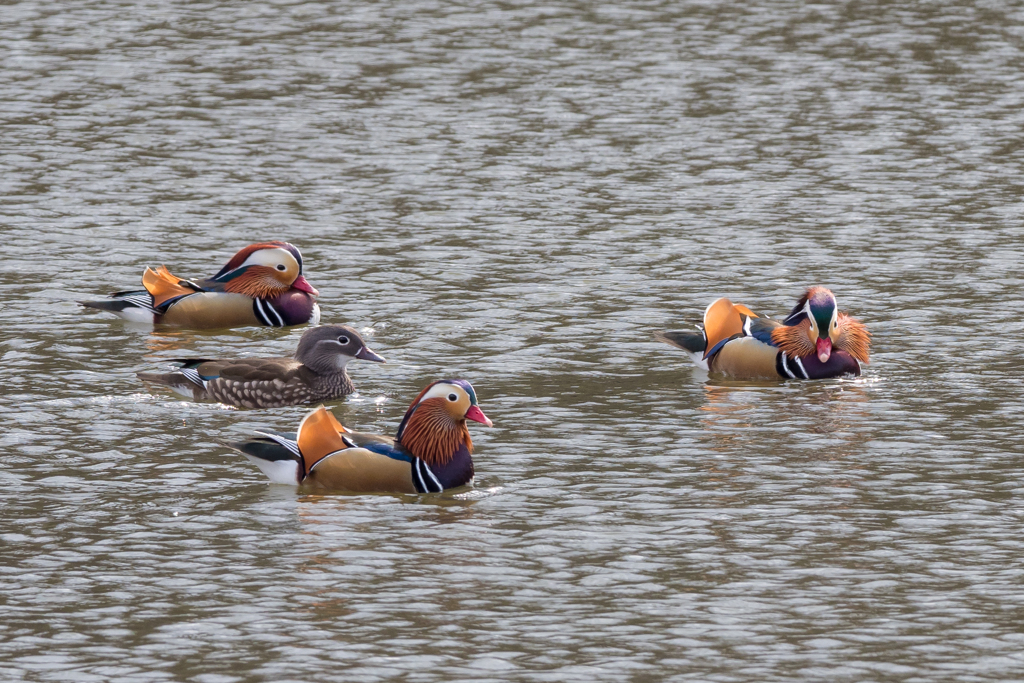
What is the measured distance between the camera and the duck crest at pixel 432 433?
1587cm

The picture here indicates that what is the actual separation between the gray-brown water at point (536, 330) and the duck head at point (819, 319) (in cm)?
58

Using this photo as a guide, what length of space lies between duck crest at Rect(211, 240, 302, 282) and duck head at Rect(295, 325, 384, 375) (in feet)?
10.9

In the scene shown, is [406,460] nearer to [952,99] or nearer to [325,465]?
[325,465]

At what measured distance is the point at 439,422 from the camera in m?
16.0

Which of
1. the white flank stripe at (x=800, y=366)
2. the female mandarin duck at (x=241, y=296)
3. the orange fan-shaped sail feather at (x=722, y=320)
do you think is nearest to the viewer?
the white flank stripe at (x=800, y=366)

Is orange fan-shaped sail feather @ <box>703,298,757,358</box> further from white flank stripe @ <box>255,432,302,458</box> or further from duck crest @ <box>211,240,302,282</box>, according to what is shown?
white flank stripe @ <box>255,432,302,458</box>

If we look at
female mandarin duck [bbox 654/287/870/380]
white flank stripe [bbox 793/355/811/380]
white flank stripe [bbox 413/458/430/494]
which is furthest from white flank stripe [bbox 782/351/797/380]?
white flank stripe [bbox 413/458/430/494]

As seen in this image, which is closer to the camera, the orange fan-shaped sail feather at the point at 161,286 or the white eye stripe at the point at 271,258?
the orange fan-shaped sail feather at the point at 161,286

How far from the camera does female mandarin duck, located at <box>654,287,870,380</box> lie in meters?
19.6

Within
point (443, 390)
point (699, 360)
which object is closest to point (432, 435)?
point (443, 390)

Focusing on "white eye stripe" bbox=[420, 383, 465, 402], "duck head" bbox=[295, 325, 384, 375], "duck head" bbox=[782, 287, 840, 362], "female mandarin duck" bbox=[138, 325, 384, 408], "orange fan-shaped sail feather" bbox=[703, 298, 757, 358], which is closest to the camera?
"white eye stripe" bbox=[420, 383, 465, 402]

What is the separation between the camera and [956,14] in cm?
3941

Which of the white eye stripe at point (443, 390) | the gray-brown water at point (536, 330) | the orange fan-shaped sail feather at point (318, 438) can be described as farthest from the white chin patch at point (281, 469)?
the white eye stripe at point (443, 390)

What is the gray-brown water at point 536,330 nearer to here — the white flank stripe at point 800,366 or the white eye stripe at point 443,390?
the white flank stripe at point 800,366
